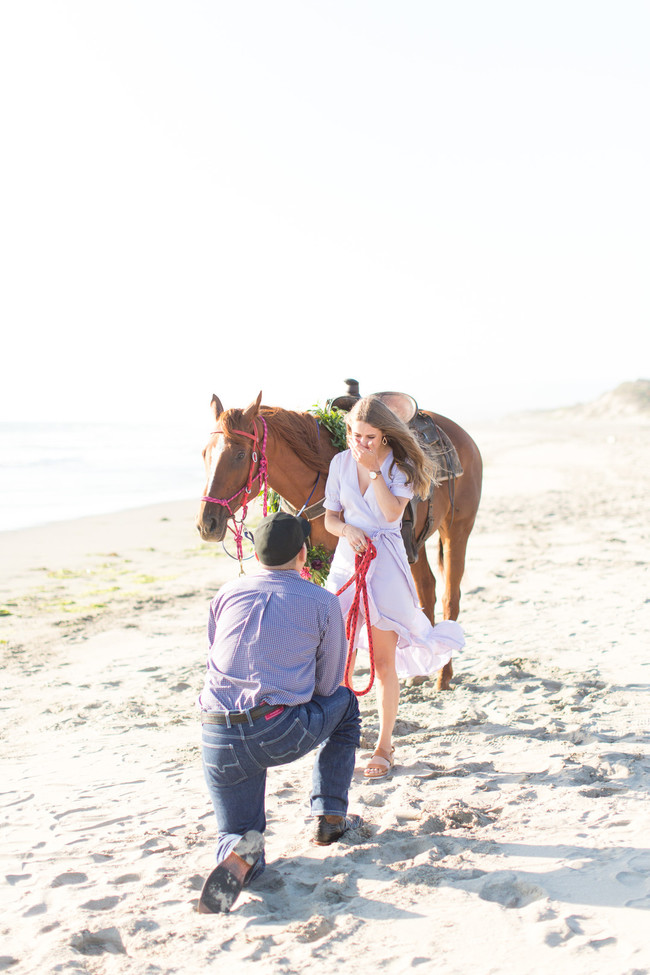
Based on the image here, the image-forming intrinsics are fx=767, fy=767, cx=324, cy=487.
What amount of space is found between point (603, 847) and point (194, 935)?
1.66 m

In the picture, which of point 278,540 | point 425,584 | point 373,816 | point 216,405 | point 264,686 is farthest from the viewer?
point 425,584

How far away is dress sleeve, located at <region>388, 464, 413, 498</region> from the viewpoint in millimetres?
3955

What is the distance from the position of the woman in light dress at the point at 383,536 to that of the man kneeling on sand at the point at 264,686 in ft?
2.38

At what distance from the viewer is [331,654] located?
324 cm

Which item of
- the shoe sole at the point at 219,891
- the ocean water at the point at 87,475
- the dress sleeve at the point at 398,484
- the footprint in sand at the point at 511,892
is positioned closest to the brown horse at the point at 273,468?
the dress sleeve at the point at 398,484

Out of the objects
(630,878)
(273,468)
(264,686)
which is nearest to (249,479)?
(273,468)

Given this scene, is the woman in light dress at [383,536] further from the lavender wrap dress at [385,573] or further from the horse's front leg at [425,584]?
the horse's front leg at [425,584]

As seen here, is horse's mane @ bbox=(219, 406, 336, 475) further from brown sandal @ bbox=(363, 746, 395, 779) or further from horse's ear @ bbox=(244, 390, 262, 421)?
brown sandal @ bbox=(363, 746, 395, 779)

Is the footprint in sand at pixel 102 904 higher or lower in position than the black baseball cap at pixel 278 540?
lower

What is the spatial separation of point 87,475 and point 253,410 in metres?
20.3

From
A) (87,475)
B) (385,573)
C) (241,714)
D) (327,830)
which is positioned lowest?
(87,475)

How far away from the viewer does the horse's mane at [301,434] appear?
15.5 feet

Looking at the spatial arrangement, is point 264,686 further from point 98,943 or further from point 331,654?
point 98,943

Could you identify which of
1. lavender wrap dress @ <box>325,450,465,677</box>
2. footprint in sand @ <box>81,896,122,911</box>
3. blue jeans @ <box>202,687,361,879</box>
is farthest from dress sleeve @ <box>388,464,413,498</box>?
footprint in sand @ <box>81,896,122,911</box>
